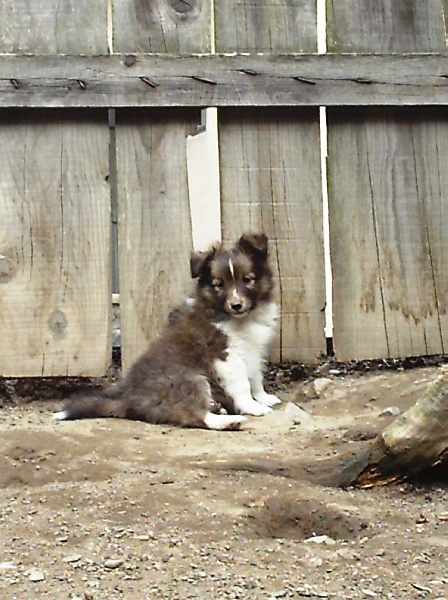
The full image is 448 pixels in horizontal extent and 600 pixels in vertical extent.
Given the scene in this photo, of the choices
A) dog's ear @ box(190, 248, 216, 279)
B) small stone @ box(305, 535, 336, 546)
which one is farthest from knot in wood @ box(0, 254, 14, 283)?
small stone @ box(305, 535, 336, 546)

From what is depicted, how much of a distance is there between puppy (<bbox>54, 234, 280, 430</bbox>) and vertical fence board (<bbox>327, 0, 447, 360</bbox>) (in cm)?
55

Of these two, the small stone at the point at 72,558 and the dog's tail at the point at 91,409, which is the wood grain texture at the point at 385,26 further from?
the small stone at the point at 72,558

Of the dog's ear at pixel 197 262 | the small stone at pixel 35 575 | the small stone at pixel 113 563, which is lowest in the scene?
the small stone at pixel 35 575

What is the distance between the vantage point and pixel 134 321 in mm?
6047

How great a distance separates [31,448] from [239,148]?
2.50 m

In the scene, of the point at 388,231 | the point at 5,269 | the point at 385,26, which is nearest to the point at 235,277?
the point at 388,231

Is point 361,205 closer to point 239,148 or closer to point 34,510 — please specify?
point 239,148

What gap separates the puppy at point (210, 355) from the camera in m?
5.63

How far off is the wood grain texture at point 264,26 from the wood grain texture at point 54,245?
0.99 meters

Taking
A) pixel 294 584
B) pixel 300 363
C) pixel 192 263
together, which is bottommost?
pixel 294 584

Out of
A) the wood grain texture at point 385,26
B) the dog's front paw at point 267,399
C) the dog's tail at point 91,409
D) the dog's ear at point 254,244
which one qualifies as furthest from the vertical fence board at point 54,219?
the wood grain texture at point 385,26

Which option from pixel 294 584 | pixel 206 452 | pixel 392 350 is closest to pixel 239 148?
pixel 392 350

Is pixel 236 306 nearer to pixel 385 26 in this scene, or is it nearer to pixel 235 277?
pixel 235 277

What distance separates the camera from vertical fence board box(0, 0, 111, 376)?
5.91 metres
